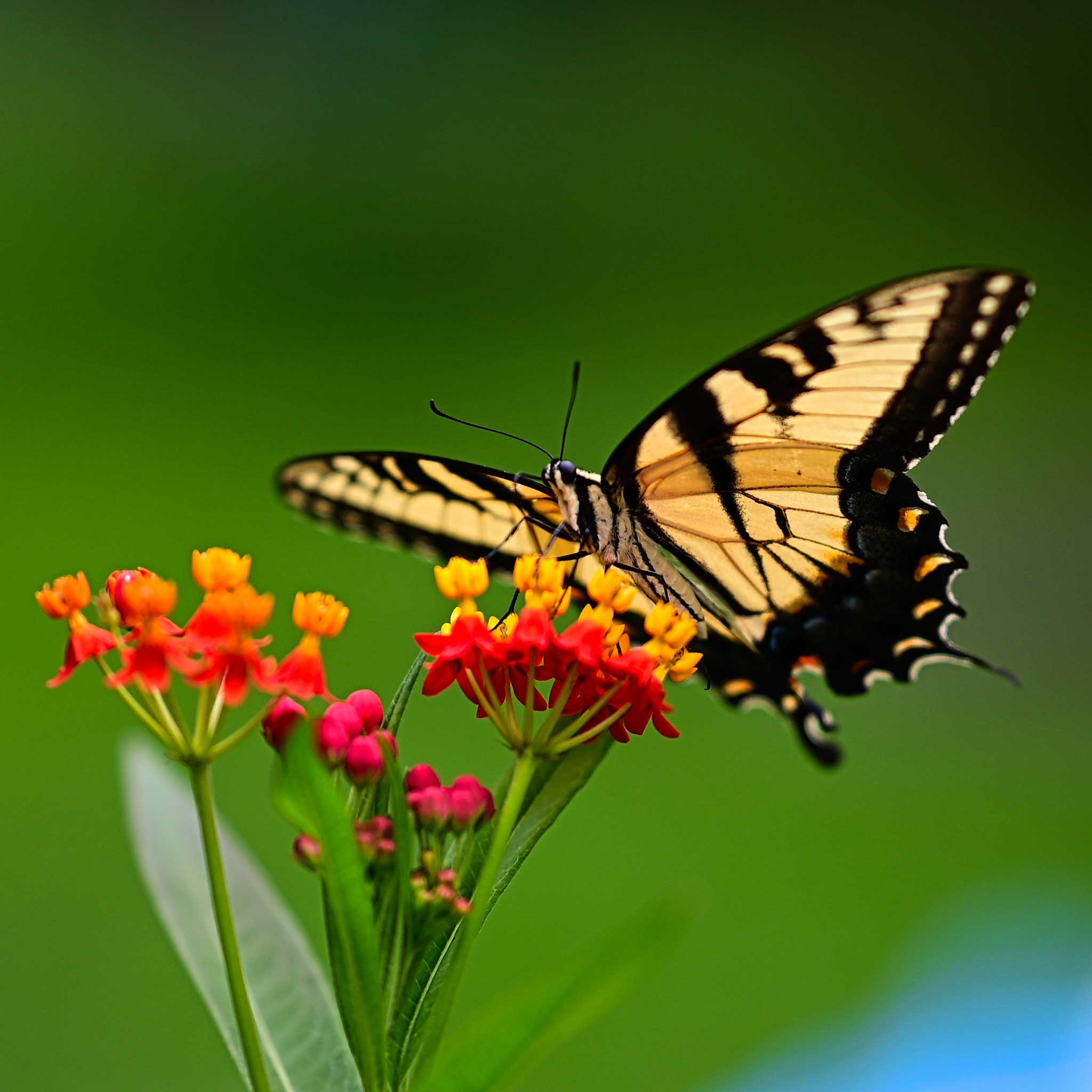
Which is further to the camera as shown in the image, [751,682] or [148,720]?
[751,682]

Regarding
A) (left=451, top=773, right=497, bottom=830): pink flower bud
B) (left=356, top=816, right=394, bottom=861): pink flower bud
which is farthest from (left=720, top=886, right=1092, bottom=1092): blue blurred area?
(left=356, top=816, right=394, bottom=861): pink flower bud

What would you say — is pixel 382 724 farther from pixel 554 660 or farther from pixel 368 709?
pixel 554 660

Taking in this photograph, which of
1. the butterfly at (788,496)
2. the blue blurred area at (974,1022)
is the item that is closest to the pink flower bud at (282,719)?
the butterfly at (788,496)

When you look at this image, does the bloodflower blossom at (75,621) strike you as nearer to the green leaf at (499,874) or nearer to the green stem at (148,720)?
the green stem at (148,720)

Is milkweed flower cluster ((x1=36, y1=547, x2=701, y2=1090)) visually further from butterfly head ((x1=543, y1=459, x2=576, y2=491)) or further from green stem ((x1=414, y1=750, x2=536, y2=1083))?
butterfly head ((x1=543, y1=459, x2=576, y2=491))

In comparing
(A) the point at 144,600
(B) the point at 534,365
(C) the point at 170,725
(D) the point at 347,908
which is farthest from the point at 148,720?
(B) the point at 534,365

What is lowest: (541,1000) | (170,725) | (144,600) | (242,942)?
(541,1000)
